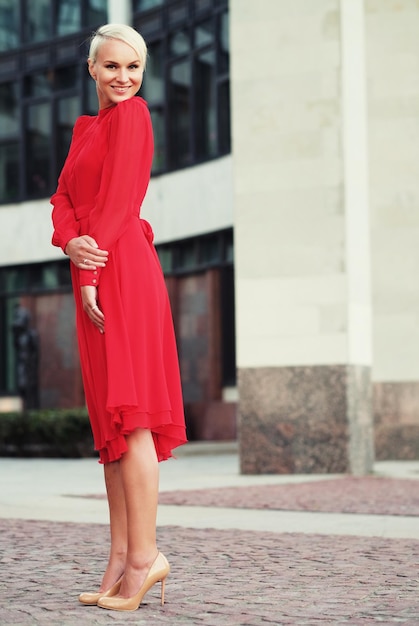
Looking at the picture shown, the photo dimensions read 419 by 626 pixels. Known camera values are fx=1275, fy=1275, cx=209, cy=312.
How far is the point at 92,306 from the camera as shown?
4637mm

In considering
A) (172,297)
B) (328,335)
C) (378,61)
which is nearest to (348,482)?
(328,335)

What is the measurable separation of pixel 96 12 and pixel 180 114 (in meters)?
3.74

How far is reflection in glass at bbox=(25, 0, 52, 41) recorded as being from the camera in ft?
86.9

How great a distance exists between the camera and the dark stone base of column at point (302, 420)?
11.7 meters

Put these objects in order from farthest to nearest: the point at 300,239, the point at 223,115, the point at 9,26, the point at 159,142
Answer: the point at 9,26, the point at 159,142, the point at 223,115, the point at 300,239

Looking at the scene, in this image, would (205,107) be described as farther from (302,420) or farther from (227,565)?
(227,565)

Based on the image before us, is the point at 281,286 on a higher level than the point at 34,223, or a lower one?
lower

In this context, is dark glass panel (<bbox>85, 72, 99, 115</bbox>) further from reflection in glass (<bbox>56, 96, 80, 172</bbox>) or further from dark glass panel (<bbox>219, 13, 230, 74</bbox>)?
dark glass panel (<bbox>219, 13, 230, 74</bbox>)

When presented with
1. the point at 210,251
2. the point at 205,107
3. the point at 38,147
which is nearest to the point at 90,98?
the point at 38,147

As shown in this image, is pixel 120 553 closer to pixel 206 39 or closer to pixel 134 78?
pixel 134 78

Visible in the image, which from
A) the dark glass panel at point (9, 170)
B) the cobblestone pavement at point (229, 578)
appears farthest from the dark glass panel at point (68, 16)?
the cobblestone pavement at point (229, 578)

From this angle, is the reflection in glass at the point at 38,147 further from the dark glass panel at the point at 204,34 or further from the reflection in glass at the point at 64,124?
the dark glass panel at the point at 204,34

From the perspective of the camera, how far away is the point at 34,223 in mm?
26047

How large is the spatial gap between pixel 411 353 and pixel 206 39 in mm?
9451
